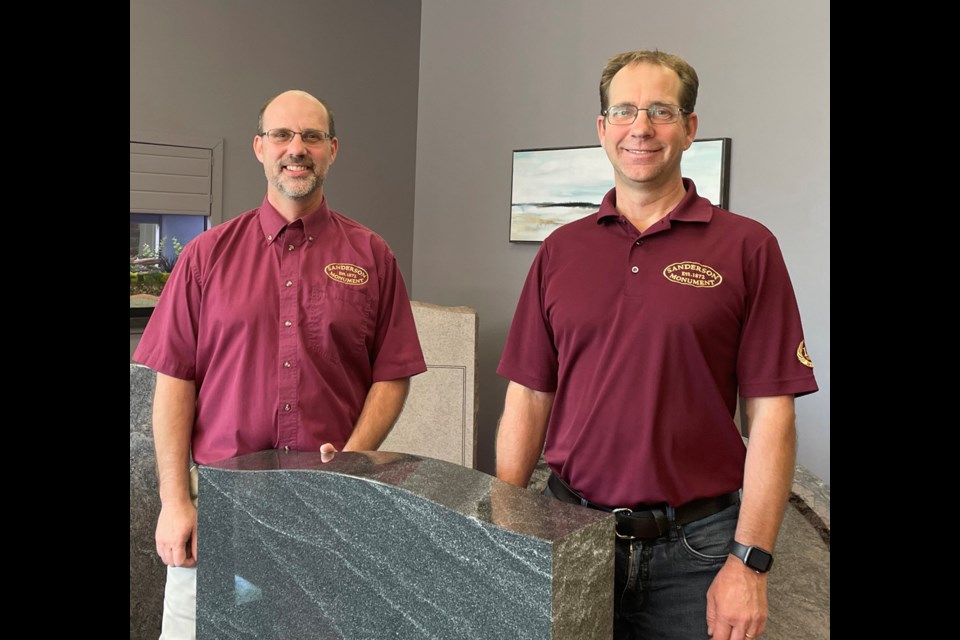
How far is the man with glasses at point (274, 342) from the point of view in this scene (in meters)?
2.06

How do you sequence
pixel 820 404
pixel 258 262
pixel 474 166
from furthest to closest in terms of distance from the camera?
1. pixel 474 166
2. pixel 820 404
3. pixel 258 262

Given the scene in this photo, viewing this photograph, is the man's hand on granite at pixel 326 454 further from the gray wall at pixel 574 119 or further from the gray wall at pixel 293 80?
the gray wall at pixel 293 80

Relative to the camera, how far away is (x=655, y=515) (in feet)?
5.34

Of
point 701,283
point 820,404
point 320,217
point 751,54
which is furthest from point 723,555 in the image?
point 751,54

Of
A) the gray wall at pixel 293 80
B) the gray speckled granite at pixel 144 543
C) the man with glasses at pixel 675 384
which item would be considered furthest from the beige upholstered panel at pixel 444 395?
the man with glasses at pixel 675 384

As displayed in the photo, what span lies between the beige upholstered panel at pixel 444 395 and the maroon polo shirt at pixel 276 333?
2312 mm

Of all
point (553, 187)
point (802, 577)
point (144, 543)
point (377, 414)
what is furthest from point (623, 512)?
point (553, 187)

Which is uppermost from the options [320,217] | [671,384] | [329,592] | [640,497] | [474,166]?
[474,166]

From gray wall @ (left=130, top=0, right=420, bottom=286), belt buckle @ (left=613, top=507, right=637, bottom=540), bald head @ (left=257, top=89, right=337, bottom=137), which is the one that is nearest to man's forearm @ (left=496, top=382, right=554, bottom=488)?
belt buckle @ (left=613, top=507, right=637, bottom=540)

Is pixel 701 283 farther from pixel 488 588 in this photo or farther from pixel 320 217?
pixel 320 217

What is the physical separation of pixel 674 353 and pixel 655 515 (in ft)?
0.91

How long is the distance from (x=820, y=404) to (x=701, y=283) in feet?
8.26

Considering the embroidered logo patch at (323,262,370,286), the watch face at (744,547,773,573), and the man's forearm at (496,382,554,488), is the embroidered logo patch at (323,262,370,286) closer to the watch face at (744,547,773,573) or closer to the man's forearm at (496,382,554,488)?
the man's forearm at (496,382,554,488)

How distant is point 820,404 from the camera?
392 centimetres
